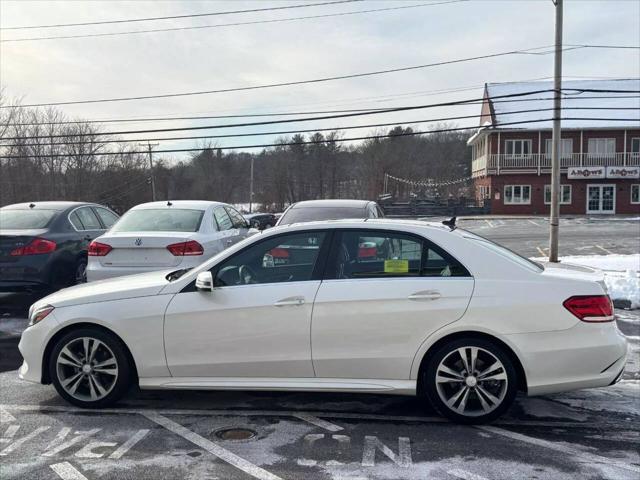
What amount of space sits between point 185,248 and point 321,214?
2.47m

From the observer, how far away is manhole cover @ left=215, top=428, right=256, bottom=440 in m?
4.11

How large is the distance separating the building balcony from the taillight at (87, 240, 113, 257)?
4140 cm

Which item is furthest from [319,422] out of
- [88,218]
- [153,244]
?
[88,218]

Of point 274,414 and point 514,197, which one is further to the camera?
point 514,197

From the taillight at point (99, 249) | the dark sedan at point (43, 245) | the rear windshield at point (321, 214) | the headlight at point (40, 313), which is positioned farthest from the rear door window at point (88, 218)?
the headlight at point (40, 313)

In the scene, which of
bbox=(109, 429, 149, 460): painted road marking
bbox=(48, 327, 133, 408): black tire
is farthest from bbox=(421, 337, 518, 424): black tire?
bbox=(48, 327, 133, 408): black tire

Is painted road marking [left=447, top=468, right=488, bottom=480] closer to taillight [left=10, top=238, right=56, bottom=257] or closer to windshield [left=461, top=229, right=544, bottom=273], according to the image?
windshield [left=461, top=229, right=544, bottom=273]

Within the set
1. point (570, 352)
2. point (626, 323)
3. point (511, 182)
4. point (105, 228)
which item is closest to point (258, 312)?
point (570, 352)

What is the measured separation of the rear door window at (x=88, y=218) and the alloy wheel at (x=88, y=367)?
207 inches

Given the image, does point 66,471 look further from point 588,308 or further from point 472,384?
point 588,308

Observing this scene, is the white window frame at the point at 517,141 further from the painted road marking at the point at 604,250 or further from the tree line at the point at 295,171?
the painted road marking at the point at 604,250

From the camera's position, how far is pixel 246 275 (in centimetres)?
457

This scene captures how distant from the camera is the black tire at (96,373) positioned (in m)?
4.59

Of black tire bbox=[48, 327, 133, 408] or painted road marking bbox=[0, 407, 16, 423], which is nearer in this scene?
painted road marking bbox=[0, 407, 16, 423]
